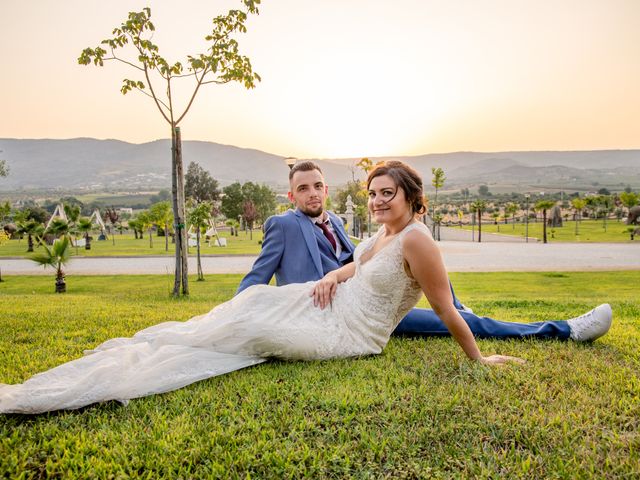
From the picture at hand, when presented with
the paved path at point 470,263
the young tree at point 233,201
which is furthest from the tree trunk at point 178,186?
the young tree at point 233,201

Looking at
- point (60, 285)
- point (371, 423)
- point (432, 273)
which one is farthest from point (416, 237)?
point (60, 285)

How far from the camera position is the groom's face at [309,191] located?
4.37 m

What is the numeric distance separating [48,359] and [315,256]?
8.14ft

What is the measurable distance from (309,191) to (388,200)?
1.11 meters

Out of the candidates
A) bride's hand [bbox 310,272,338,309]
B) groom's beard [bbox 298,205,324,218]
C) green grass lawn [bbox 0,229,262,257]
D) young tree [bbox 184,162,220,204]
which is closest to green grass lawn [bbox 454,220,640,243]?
green grass lawn [bbox 0,229,262,257]

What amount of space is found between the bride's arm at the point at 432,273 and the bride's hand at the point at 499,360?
26cm

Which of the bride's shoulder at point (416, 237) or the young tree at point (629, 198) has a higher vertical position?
the young tree at point (629, 198)

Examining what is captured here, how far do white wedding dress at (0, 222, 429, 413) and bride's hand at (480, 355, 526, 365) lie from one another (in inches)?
27.0

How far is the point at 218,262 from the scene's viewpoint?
84.8 ft

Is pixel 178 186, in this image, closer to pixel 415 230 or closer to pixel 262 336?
pixel 262 336

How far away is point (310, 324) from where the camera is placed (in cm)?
371

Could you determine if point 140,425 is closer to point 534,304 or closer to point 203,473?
point 203,473

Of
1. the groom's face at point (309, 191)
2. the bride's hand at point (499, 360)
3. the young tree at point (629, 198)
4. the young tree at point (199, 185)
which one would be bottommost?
the bride's hand at point (499, 360)

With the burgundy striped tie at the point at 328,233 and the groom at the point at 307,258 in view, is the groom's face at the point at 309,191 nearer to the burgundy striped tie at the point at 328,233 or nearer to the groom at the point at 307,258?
the groom at the point at 307,258
